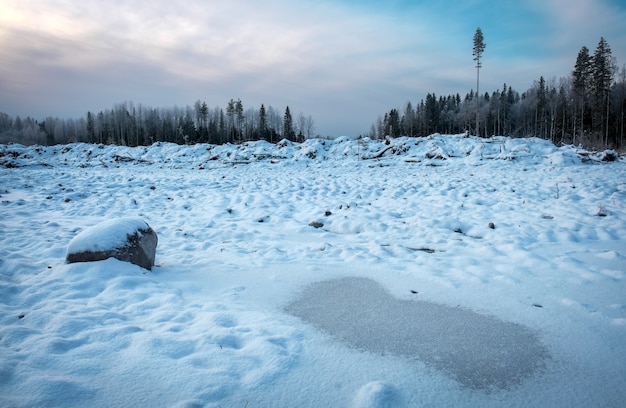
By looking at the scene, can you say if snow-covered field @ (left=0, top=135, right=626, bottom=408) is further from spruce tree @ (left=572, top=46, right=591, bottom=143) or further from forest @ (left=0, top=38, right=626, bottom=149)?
spruce tree @ (left=572, top=46, right=591, bottom=143)

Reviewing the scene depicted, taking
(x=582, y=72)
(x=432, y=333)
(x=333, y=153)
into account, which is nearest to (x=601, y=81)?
(x=582, y=72)

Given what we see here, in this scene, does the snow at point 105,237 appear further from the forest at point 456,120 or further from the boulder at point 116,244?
the forest at point 456,120

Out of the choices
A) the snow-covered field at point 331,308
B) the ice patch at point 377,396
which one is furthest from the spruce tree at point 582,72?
the ice patch at point 377,396

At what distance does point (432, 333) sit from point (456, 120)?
62930 millimetres

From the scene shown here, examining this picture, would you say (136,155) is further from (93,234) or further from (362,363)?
(362,363)

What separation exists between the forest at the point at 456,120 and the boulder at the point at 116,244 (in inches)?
1097

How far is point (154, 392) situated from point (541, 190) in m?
9.68

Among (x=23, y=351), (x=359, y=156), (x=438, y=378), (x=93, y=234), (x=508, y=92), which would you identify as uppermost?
(x=508, y=92)

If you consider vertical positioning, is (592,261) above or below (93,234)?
below

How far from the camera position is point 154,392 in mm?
1871

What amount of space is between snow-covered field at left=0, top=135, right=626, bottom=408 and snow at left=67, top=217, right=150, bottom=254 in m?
0.23

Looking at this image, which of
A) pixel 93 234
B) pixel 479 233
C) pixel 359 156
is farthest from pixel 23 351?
pixel 359 156

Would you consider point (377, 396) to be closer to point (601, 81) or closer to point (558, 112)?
point (601, 81)

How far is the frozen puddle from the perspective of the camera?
2.20 metres
